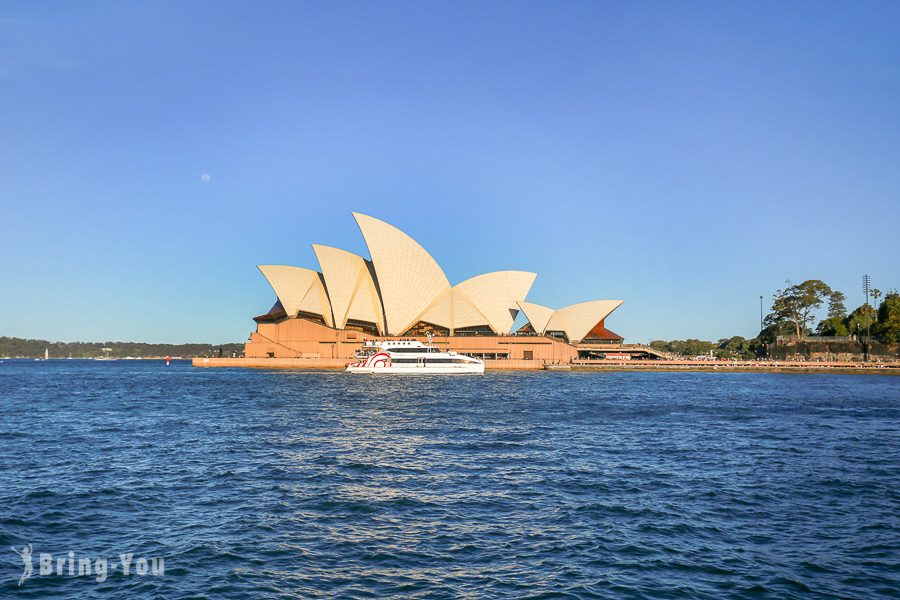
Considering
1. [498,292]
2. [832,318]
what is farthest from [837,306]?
[498,292]

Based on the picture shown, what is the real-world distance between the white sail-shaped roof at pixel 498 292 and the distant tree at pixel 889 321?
48754 mm

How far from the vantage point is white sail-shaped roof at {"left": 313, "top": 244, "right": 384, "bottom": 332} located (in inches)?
3337

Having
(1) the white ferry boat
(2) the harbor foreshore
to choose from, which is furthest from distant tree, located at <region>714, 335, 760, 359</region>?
(1) the white ferry boat

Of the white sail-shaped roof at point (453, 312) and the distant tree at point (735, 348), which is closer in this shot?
the white sail-shaped roof at point (453, 312)

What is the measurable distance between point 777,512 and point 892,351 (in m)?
95.5

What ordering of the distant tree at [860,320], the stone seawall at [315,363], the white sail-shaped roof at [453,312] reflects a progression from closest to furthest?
the stone seawall at [315,363], the white sail-shaped roof at [453,312], the distant tree at [860,320]

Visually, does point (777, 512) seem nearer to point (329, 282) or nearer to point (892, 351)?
point (329, 282)

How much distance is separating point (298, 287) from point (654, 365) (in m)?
50.2

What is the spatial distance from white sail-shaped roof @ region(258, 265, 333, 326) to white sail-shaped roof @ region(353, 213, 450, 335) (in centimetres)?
1009

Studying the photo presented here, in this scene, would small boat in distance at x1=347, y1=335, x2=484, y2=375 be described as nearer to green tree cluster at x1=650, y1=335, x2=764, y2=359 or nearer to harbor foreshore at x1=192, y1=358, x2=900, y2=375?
harbor foreshore at x1=192, y1=358, x2=900, y2=375

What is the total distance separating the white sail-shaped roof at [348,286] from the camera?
84750 mm

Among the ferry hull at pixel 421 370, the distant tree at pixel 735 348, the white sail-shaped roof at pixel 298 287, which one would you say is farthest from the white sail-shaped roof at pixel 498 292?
the distant tree at pixel 735 348

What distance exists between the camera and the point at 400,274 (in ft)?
280

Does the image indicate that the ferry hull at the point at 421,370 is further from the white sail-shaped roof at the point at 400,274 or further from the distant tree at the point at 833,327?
the distant tree at the point at 833,327
